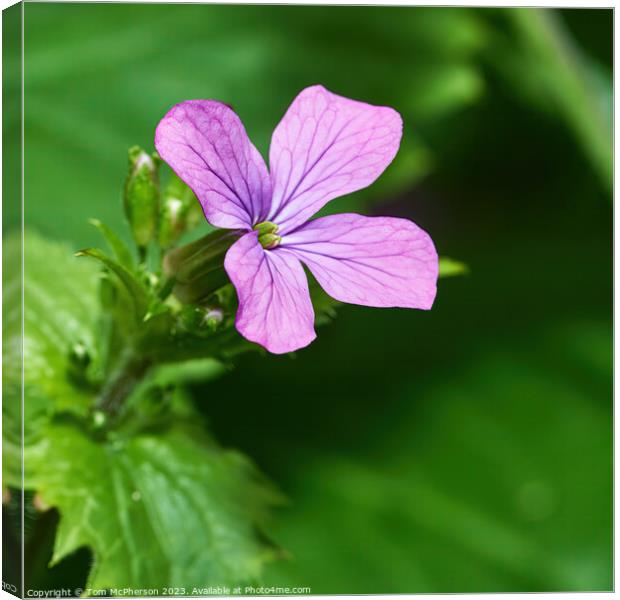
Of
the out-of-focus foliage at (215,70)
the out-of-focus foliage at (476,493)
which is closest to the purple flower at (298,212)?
the out-of-focus foliage at (215,70)

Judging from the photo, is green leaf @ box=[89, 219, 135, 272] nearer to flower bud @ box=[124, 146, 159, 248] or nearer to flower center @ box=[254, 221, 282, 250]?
flower bud @ box=[124, 146, 159, 248]

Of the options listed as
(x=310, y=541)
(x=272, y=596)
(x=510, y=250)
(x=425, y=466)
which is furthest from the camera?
(x=510, y=250)

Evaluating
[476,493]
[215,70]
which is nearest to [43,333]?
[215,70]

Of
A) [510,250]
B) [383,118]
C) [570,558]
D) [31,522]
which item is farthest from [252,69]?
[570,558]

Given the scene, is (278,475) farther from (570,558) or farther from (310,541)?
(570,558)

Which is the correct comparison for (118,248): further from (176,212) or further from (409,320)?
(409,320)

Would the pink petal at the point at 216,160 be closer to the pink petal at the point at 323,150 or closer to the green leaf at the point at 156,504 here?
the pink petal at the point at 323,150

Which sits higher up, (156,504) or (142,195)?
(142,195)

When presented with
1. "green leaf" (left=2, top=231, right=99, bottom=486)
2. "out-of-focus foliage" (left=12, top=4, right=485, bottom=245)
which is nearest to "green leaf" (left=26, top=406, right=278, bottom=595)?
"green leaf" (left=2, top=231, right=99, bottom=486)
